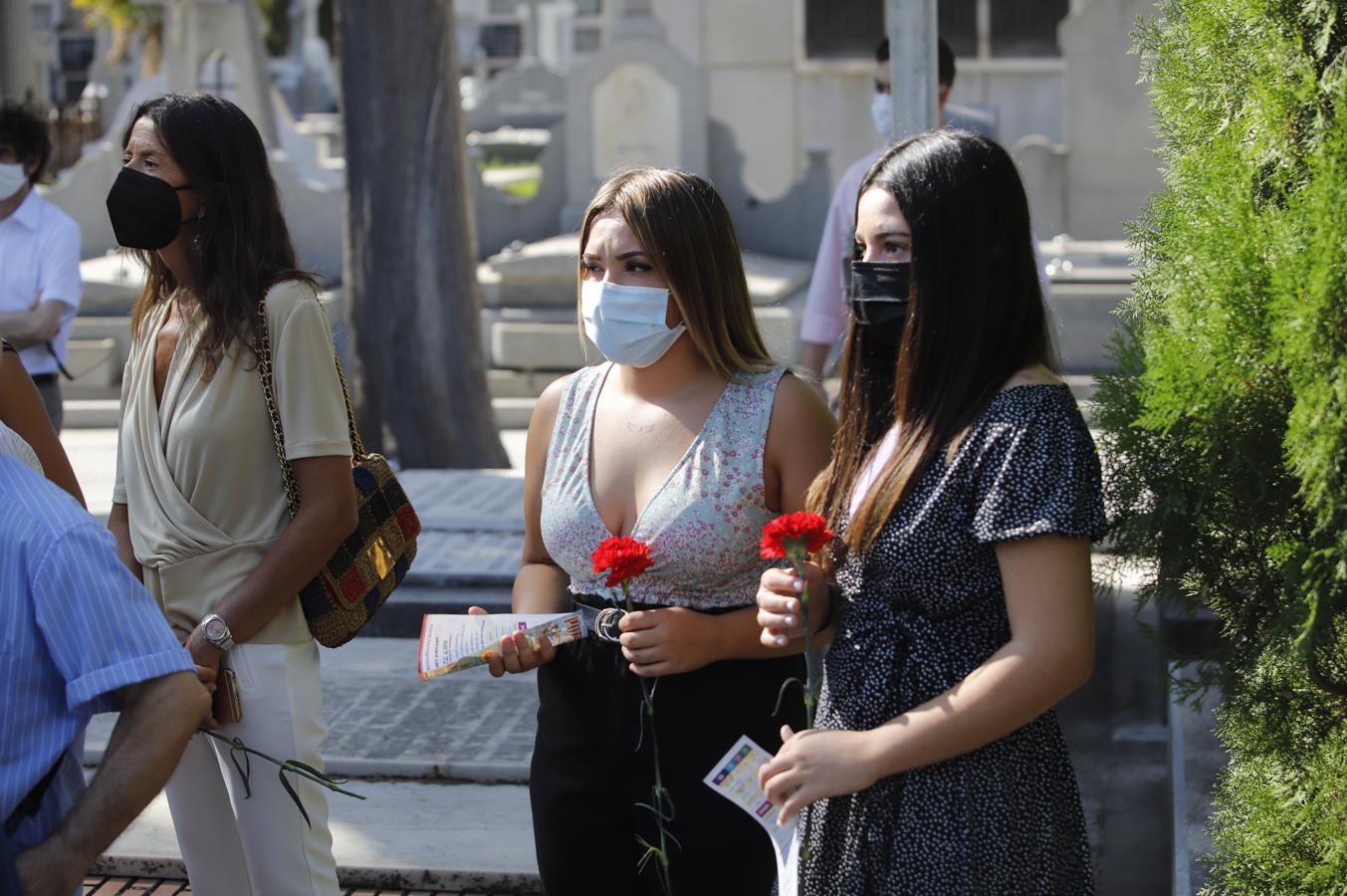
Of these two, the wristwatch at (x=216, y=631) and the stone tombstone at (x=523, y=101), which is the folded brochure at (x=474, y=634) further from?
the stone tombstone at (x=523, y=101)

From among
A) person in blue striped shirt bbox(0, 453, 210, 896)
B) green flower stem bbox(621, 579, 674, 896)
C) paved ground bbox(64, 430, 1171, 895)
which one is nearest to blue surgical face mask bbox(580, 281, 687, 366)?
green flower stem bbox(621, 579, 674, 896)

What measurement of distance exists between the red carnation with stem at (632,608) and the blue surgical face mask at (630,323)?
350 mm

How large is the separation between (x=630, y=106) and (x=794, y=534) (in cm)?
1533

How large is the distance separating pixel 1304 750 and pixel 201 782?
2130mm

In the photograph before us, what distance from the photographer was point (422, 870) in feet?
14.9

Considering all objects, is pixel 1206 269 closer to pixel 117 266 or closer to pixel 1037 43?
pixel 117 266

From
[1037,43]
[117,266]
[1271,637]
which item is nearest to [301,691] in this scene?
[1271,637]

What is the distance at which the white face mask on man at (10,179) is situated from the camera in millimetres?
6281

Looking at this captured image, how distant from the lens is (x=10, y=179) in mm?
6301

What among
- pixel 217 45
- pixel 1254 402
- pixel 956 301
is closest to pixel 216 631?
pixel 956 301

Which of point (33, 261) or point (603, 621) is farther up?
point (33, 261)

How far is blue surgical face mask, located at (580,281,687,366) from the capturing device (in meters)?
2.90

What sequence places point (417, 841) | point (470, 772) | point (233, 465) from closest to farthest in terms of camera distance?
point (233, 465) → point (417, 841) → point (470, 772)

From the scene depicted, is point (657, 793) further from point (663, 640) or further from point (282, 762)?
point (282, 762)
